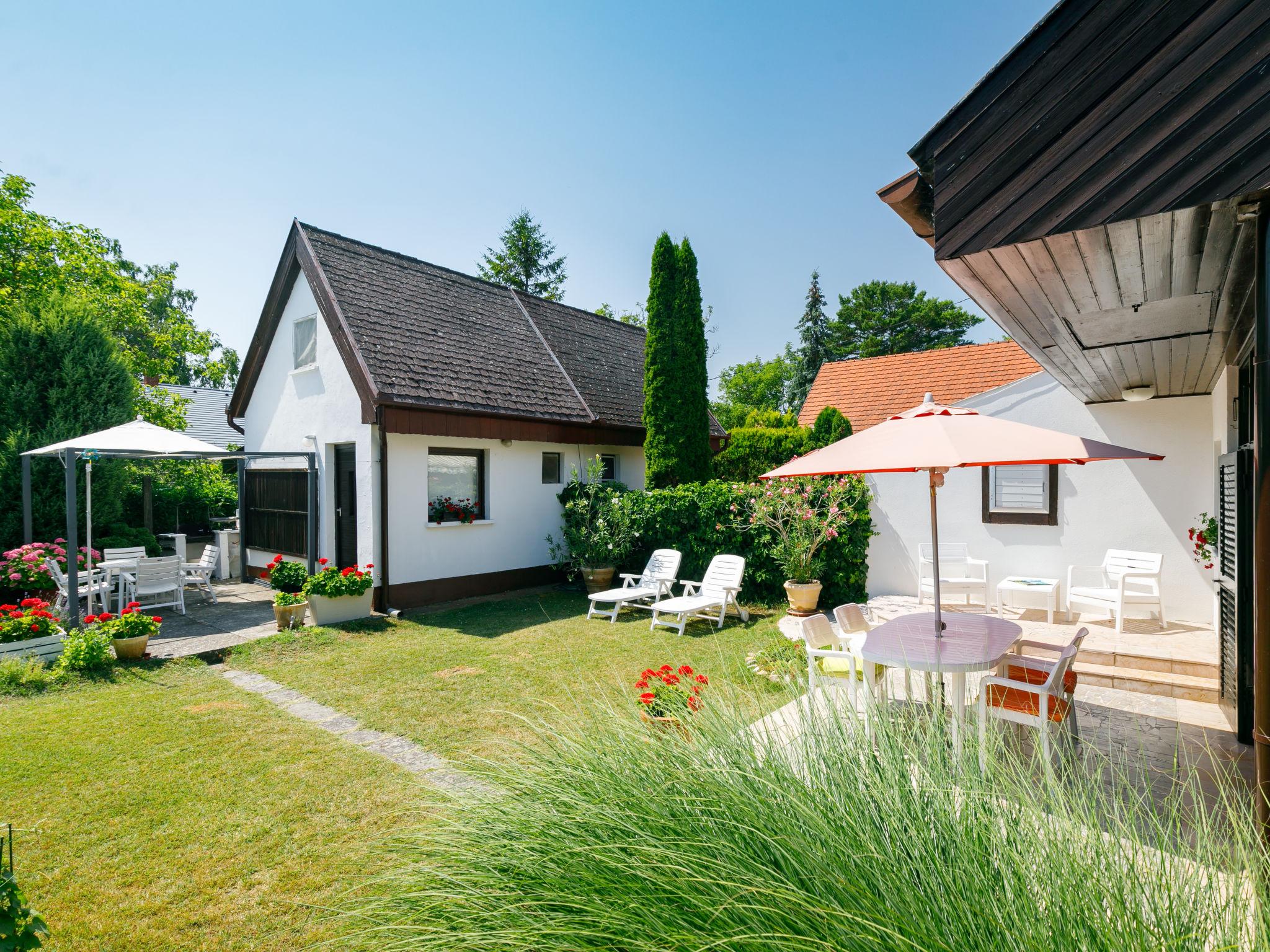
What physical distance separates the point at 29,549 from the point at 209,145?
7043 millimetres

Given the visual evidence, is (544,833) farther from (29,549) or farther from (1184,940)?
(29,549)

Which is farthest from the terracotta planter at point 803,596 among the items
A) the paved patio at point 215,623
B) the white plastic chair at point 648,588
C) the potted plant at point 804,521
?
the paved patio at point 215,623

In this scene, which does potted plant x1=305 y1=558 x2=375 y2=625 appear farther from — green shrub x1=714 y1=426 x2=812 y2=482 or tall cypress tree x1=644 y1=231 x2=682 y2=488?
green shrub x1=714 y1=426 x2=812 y2=482

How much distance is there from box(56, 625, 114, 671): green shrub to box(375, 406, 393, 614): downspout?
350 cm

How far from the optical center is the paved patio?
817 cm

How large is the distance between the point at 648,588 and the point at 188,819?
23.7 ft

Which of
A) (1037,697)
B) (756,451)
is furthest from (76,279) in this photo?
(1037,697)

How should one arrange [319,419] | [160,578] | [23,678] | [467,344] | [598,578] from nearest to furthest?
[23,678], [160,578], [319,419], [598,578], [467,344]

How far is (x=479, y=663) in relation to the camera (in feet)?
24.7

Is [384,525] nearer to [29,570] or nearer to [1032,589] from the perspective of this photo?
[29,570]

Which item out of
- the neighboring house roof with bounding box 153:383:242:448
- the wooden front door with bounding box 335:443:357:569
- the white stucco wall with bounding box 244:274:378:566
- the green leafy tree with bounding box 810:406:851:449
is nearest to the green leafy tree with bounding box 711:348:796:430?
the neighboring house roof with bounding box 153:383:242:448

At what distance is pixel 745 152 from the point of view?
1311 centimetres

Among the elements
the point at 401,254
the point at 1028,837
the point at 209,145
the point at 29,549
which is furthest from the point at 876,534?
the point at 29,549

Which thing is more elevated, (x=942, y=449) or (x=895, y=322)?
(x=895, y=322)
